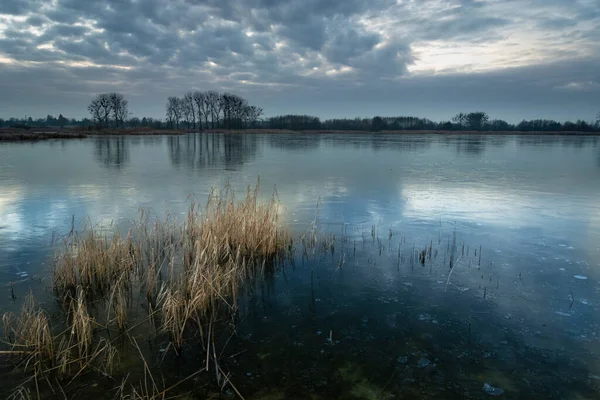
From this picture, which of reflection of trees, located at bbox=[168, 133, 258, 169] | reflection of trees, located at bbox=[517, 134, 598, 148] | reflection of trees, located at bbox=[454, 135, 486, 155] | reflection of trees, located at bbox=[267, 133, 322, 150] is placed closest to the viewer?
reflection of trees, located at bbox=[168, 133, 258, 169]

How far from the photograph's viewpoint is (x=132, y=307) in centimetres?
521

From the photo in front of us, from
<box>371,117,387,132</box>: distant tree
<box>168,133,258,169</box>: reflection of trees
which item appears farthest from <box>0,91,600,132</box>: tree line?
<box>168,133,258,169</box>: reflection of trees

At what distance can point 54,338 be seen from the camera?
4.12 meters

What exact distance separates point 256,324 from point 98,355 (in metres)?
1.79

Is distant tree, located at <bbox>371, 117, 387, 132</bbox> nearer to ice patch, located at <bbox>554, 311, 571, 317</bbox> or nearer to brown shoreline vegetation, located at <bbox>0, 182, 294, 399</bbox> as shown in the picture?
brown shoreline vegetation, located at <bbox>0, 182, 294, 399</bbox>

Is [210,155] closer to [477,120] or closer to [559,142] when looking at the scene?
[559,142]

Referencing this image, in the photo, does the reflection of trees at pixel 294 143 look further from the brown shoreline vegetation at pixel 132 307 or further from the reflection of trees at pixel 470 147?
the brown shoreline vegetation at pixel 132 307

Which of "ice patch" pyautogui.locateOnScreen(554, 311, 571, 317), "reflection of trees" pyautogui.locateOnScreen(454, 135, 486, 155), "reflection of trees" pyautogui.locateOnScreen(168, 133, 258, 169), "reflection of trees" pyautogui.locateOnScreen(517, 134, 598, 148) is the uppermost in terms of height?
"reflection of trees" pyautogui.locateOnScreen(517, 134, 598, 148)

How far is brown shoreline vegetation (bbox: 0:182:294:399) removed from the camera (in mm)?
3881

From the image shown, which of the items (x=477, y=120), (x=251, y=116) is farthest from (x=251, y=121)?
(x=477, y=120)

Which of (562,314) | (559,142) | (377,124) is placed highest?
(377,124)

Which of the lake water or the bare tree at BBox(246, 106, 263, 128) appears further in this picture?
the bare tree at BBox(246, 106, 263, 128)

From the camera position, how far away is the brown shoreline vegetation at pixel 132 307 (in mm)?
3881

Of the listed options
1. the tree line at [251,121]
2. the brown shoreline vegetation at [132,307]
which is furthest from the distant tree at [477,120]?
the brown shoreline vegetation at [132,307]
